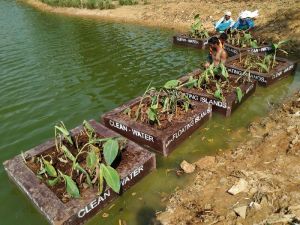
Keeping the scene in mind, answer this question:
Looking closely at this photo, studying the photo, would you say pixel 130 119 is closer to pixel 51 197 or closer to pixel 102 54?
pixel 51 197

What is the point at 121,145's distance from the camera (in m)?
6.48

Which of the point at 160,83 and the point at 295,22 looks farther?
the point at 295,22

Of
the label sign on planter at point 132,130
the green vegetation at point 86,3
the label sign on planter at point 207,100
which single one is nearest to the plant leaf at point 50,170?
the label sign on planter at point 132,130

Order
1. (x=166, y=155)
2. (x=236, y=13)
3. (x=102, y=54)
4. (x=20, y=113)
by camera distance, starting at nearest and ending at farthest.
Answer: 1. (x=166, y=155)
2. (x=20, y=113)
3. (x=102, y=54)
4. (x=236, y=13)

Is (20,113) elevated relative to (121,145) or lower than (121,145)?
lower

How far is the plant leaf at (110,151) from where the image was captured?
5.32 metres

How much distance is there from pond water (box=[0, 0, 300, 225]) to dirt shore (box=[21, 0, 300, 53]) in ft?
6.22

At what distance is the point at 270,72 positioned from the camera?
10391mm

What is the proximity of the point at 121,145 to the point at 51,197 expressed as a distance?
1.73 metres

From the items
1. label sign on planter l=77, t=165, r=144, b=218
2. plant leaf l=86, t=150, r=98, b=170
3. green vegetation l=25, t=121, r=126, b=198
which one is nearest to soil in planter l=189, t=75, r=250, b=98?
green vegetation l=25, t=121, r=126, b=198

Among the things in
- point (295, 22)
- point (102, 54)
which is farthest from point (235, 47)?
point (102, 54)

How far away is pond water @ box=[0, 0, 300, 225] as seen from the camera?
237 inches

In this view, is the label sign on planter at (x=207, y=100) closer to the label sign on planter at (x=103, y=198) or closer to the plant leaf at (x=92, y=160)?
the label sign on planter at (x=103, y=198)

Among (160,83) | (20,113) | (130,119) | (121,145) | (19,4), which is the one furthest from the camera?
(19,4)
